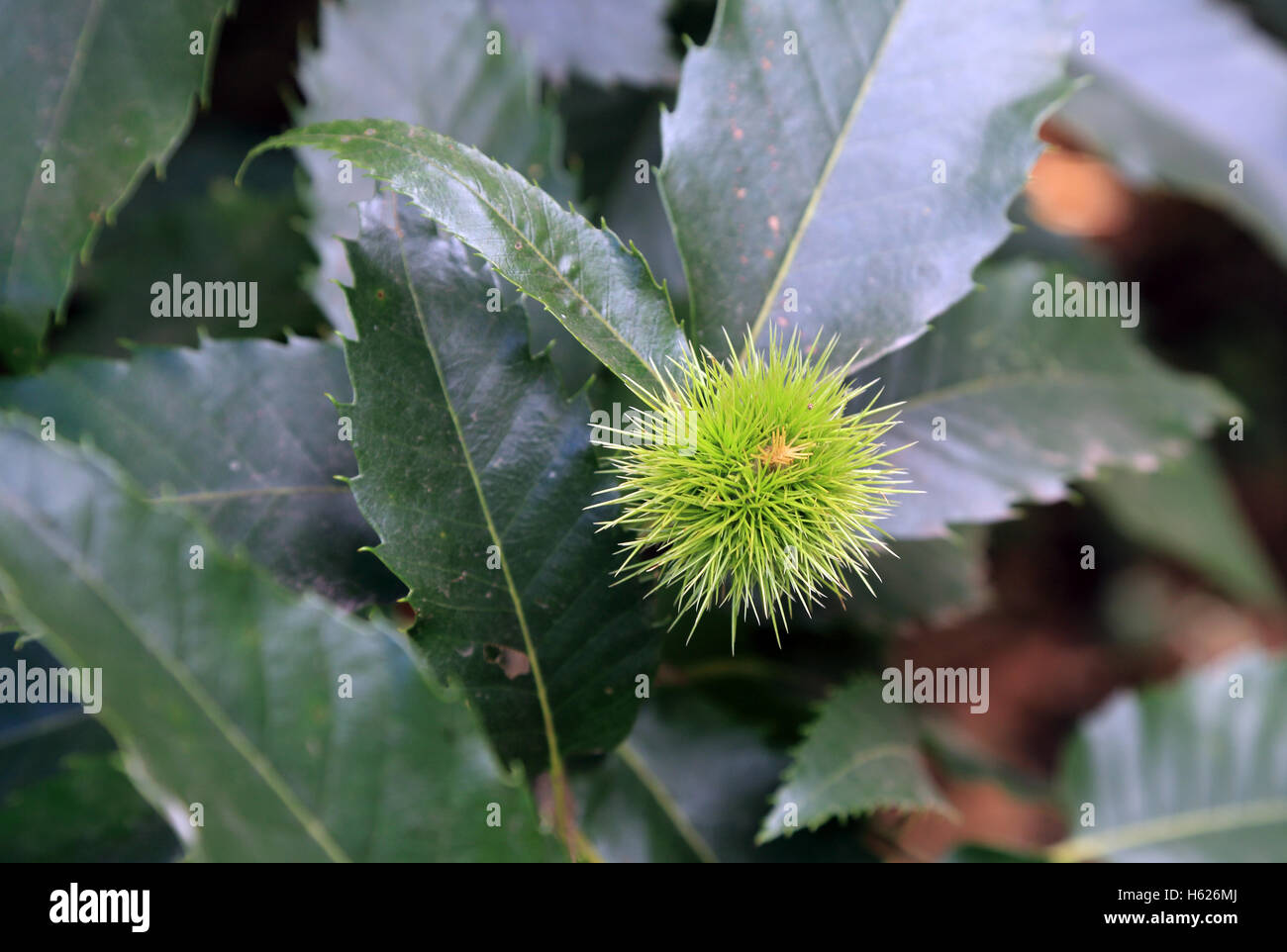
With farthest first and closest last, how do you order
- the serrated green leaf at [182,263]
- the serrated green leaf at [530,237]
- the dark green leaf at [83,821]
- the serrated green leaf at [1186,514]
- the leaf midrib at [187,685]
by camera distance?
the serrated green leaf at [1186,514] → the serrated green leaf at [182,263] → the dark green leaf at [83,821] → the serrated green leaf at [530,237] → the leaf midrib at [187,685]

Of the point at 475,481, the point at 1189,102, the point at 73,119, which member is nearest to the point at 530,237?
the point at 475,481

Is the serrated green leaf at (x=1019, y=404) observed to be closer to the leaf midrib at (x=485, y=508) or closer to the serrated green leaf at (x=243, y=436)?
the leaf midrib at (x=485, y=508)

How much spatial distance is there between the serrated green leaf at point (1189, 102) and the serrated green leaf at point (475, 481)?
111 centimetres

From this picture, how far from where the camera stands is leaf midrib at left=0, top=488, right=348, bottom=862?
17.6 inches

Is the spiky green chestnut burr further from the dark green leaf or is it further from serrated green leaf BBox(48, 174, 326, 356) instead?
serrated green leaf BBox(48, 174, 326, 356)

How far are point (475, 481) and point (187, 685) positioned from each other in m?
0.22

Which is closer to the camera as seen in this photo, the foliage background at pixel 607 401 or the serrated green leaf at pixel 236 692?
the serrated green leaf at pixel 236 692

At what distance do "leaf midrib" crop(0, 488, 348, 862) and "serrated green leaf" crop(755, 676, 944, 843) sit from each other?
13.4 inches

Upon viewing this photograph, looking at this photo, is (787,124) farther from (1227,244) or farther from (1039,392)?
(1227,244)

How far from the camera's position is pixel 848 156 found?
75 centimetres

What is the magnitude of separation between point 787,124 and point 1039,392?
0.42 meters

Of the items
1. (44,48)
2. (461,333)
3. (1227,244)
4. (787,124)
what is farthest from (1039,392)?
(1227,244)

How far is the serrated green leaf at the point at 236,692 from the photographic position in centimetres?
45

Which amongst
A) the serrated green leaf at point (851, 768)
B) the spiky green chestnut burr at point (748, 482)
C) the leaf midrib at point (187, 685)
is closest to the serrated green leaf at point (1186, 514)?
the serrated green leaf at point (851, 768)
